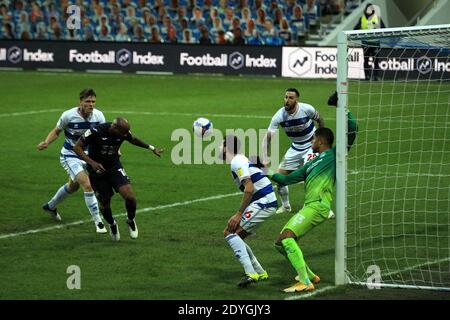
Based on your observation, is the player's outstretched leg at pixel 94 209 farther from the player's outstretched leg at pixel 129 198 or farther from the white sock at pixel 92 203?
the player's outstretched leg at pixel 129 198

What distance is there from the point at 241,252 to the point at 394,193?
6904 millimetres

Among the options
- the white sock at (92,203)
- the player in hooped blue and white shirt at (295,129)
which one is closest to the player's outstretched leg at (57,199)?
the white sock at (92,203)

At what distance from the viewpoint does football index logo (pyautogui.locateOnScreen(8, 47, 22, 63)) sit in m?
39.0

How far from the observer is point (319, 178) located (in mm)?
11617

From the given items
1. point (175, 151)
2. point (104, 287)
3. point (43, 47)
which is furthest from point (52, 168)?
point (43, 47)

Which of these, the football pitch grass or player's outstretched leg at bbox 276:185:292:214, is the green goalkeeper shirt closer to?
the football pitch grass

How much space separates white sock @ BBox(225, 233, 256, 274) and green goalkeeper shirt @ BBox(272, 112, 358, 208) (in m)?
0.85

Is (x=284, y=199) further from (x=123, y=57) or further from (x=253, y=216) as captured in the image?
(x=123, y=57)

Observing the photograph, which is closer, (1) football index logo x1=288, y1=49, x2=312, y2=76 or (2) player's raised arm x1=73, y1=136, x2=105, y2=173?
(2) player's raised arm x1=73, y1=136, x2=105, y2=173

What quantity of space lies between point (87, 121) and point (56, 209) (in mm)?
1696

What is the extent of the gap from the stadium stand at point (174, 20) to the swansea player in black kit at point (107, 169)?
25568 millimetres

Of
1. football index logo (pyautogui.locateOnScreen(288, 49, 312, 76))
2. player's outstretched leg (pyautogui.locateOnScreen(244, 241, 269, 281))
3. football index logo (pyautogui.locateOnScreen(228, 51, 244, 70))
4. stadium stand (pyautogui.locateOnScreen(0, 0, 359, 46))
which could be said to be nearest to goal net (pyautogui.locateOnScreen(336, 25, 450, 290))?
player's outstretched leg (pyautogui.locateOnScreen(244, 241, 269, 281))

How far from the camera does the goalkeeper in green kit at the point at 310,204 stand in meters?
11.2
